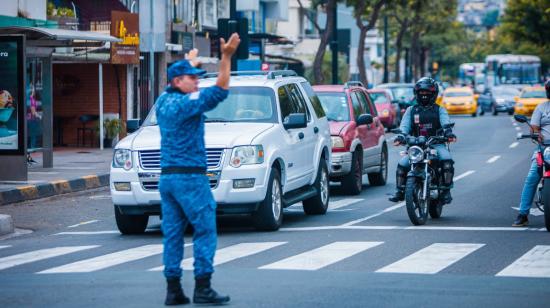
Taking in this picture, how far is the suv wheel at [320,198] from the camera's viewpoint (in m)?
16.8

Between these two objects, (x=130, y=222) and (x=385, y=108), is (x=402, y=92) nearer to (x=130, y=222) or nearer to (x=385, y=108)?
(x=385, y=108)

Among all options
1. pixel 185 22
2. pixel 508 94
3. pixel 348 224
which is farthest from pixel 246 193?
pixel 508 94

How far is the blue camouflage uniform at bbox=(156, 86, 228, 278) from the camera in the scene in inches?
363

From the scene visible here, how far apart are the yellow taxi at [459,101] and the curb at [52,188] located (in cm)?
4215

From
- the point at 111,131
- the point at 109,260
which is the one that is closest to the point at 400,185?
the point at 109,260

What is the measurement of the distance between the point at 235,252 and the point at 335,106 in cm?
881

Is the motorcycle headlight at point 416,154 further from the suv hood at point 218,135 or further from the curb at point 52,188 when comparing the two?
the curb at point 52,188

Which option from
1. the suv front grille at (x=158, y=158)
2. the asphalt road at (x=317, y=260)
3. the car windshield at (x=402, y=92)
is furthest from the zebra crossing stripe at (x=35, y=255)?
the car windshield at (x=402, y=92)

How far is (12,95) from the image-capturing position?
21.5 meters

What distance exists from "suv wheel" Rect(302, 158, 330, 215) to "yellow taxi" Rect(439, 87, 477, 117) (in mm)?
47640

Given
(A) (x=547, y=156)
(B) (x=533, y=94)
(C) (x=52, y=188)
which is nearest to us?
(A) (x=547, y=156)

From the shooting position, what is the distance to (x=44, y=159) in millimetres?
25875

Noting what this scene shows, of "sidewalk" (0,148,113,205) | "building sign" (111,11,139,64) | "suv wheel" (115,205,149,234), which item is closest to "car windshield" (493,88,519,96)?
"building sign" (111,11,139,64)

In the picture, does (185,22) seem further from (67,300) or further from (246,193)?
(67,300)
